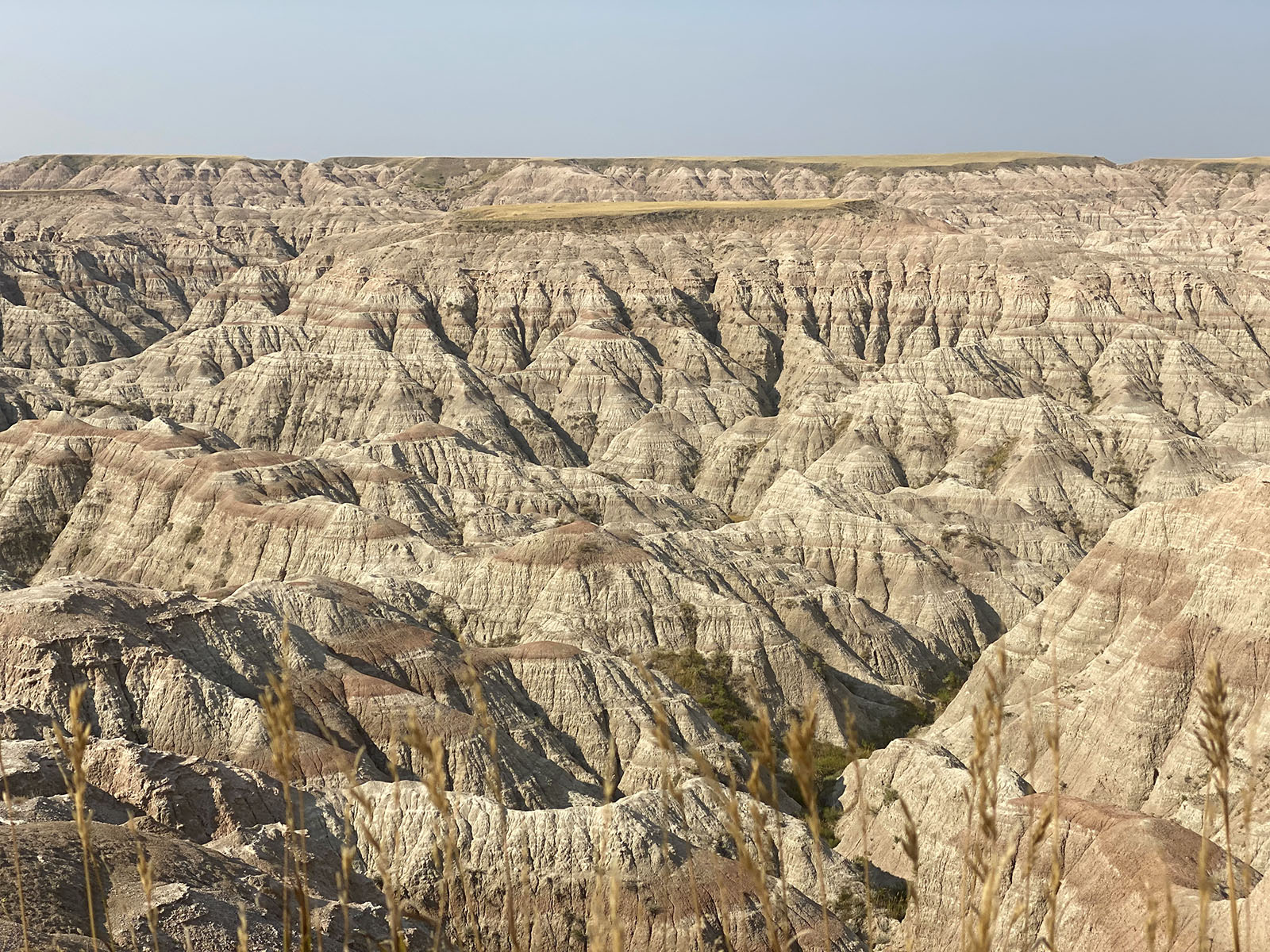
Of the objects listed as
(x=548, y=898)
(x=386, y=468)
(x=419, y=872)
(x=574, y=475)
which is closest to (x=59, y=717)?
(x=419, y=872)

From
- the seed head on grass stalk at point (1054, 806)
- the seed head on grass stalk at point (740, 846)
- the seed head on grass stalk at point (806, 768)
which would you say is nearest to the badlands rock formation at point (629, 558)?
the seed head on grass stalk at point (740, 846)

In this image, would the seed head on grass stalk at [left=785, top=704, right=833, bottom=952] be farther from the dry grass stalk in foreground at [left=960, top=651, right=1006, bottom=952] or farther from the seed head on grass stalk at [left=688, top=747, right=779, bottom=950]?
the dry grass stalk in foreground at [left=960, top=651, right=1006, bottom=952]

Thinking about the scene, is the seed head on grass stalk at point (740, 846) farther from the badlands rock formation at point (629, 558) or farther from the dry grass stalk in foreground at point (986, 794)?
→ the dry grass stalk in foreground at point (986, 794)

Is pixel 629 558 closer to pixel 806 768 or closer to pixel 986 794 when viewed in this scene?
pixel 986 794

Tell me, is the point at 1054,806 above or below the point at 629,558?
above

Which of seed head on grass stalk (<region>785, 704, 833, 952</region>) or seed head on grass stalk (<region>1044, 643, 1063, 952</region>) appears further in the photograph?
seed head on grass stalk (<region>1044, 643, 1063, 952</region>)

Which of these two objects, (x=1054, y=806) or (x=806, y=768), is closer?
(x=806, y=768)

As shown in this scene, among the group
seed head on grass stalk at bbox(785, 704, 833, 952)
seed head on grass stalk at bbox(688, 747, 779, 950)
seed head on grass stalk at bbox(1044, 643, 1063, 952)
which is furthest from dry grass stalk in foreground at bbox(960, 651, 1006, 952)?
seed head on grass stalk at bbox(688, 747, 779, 950)

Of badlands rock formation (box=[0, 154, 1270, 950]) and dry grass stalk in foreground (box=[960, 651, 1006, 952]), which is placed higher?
dry grass stalk in foreground (box=[960, 651, 1006, 952])

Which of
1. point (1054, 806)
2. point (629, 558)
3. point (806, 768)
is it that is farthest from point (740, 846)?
point (629, 558)
